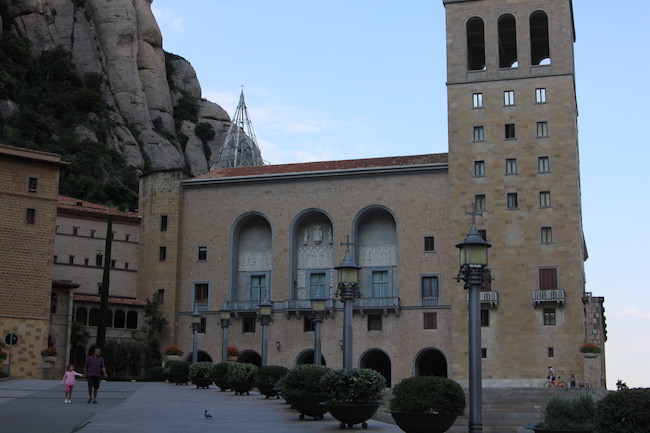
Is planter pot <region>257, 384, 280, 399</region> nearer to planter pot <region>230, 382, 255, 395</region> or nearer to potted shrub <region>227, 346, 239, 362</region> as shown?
planter pot <region>230, 382, 255, 395</region>

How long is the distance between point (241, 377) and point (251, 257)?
1024 inches

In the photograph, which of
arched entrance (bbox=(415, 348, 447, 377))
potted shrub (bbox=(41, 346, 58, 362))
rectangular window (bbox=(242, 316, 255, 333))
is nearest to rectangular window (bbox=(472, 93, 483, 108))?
arched entrance (bbox=(415, 348, 447, 377))

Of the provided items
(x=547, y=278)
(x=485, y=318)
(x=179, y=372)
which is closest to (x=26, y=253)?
(x=179, y=372)

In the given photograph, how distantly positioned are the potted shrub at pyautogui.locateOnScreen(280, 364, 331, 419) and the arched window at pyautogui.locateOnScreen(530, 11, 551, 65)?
3557 cm

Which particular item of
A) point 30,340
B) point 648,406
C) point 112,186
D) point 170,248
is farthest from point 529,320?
point 112,186

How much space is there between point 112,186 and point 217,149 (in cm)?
2680

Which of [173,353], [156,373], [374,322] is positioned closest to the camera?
[156,373]

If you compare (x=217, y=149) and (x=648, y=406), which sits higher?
(x=217, y=149)

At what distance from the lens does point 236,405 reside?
945 inches

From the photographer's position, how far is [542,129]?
48.9 m

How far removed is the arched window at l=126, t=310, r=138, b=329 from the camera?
5384 cm

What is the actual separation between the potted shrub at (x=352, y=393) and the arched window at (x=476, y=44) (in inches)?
1473

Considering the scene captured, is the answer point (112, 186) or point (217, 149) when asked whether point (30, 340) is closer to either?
point (112, 186)

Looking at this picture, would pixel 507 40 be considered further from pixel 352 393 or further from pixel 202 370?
pixel 352 393
